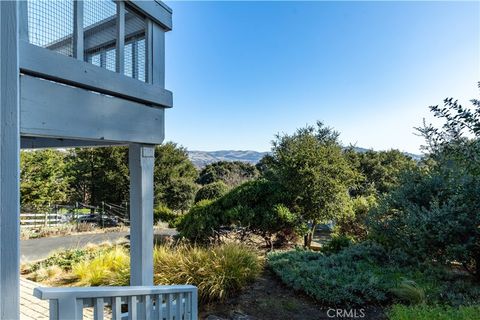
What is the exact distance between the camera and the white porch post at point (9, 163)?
1.16 m

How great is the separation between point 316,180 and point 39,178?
38.0 feet

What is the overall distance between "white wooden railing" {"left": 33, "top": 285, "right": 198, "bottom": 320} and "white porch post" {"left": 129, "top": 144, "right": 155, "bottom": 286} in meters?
0.29

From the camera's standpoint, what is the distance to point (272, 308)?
3.81 meters

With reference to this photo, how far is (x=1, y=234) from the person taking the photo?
1156 millimetres

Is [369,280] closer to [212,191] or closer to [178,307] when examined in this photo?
[178,307]

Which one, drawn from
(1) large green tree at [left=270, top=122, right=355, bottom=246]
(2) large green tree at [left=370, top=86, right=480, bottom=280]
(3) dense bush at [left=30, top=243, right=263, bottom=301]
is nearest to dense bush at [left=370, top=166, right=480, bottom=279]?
(2) large green tree at [left=370, top=86, right=480, bottom=280]

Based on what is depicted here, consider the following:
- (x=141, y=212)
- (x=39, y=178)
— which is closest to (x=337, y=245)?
(x=141, y=212)

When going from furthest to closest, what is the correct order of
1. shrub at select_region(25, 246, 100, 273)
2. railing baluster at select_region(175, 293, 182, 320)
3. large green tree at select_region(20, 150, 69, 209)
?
large green tree at select_region(20, 150, 69, 209) < shrub at select_region(25, 246, 100, 273) < railing baluster at select_region(175, 293, 182, 320)

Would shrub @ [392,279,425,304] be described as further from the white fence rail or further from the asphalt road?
the white fence rail

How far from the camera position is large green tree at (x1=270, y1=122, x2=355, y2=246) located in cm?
646

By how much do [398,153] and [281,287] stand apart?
18.3m

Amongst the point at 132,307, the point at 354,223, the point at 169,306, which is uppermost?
the point at 132,307

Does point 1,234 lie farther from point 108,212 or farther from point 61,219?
point 108,212

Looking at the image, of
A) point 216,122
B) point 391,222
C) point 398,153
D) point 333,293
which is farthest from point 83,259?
point 398,153
